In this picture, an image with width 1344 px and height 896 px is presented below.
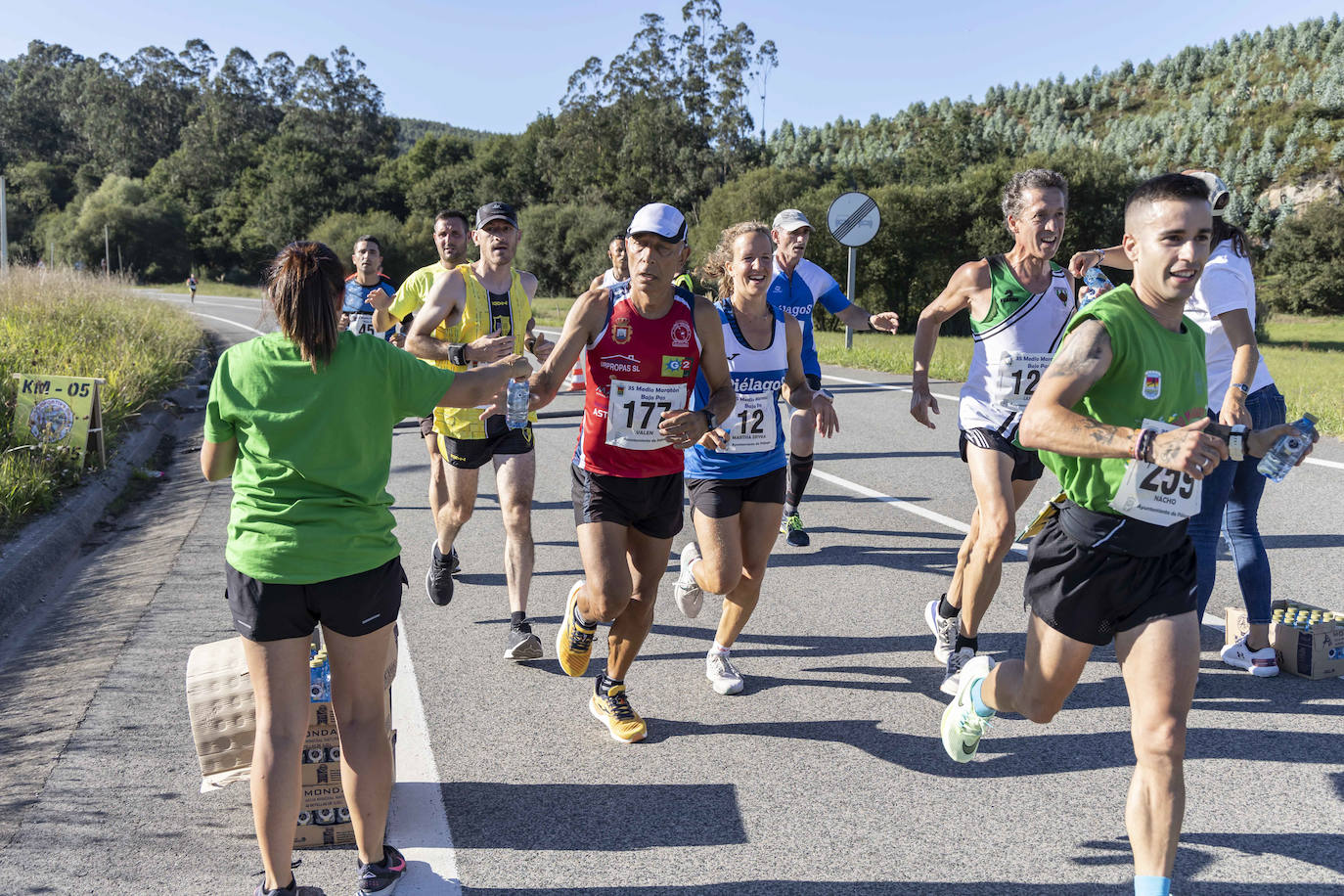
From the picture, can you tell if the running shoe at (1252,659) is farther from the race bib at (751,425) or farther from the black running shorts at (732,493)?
the race bib at (751,425)

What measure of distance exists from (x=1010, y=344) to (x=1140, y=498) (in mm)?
2133

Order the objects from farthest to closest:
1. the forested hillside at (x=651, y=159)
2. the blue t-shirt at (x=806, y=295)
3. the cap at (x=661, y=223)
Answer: the forested hillside at (x=651, y=159) → the blue t-shirt at (x=806, y=295) → the cap at (x=661, y=223)

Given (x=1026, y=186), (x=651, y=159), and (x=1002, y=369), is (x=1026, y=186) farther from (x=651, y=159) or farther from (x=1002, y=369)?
(x=651, y=159)

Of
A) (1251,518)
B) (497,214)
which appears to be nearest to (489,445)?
(497,214)

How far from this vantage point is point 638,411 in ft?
14.1

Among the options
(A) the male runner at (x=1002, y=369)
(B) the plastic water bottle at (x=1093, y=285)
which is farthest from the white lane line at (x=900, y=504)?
(A) the male runner at (x=1002, y=369)

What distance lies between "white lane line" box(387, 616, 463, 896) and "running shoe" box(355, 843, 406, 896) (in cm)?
5

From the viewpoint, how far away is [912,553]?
731cm

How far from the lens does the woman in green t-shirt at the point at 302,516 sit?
116 inches

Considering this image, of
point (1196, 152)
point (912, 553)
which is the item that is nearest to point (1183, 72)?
point (1196, 152)

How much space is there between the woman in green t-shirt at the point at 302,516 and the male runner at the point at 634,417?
4.20 feet

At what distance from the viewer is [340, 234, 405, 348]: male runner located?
33.3ft

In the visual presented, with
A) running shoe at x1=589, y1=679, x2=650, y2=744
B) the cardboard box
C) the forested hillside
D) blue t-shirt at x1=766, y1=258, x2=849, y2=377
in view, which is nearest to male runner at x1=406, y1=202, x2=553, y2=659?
running shoe at x1=589, y1=679, x2=650, y2=744

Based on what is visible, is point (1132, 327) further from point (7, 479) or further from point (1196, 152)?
point (1196, 152)
